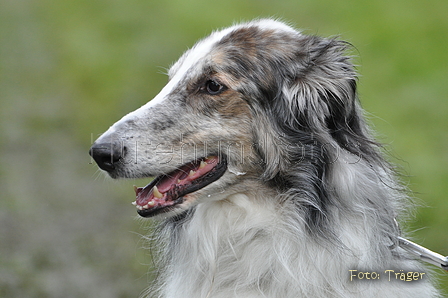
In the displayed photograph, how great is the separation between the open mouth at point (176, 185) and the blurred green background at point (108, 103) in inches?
11.8

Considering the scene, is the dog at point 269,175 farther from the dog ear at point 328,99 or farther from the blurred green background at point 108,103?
the blurred green background at point 108,103

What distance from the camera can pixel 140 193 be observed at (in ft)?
11.9

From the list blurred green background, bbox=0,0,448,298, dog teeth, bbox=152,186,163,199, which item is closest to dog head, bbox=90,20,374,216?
dog teeth, bbox=152,186,163,199

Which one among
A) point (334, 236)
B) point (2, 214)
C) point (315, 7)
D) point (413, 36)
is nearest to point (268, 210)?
point (334, 236)

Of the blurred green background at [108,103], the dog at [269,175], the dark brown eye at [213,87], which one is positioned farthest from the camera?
the blurred green background at [108,103]

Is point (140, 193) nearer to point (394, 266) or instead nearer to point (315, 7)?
point (394, 266)

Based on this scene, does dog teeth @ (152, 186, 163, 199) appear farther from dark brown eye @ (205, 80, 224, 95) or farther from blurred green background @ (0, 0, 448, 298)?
dark brown eye @ (205, 80, 224, 95)

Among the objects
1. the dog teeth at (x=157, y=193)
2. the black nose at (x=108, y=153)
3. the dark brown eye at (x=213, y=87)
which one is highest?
the dark brown eye at (x=213, y=87)

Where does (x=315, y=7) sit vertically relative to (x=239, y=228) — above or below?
above

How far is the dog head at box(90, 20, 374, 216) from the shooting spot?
11.6 feet

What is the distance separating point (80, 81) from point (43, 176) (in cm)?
433

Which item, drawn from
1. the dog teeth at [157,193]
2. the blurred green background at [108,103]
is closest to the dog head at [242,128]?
the dog teeth at [157,193]

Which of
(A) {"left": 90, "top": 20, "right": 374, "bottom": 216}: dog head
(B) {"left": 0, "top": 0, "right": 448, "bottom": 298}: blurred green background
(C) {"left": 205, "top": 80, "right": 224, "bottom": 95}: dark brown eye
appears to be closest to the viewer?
(A) {"left": 90, "top": 20, "right": 374, "bottom": 216}: dog head

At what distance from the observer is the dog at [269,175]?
11.2 feet
